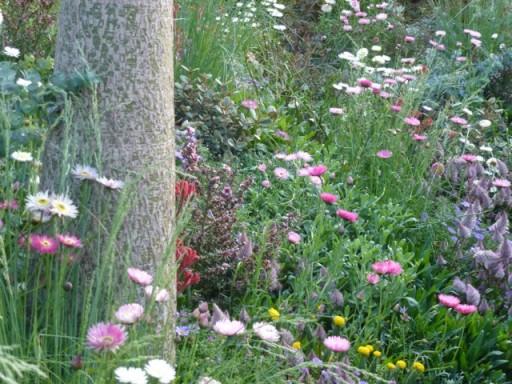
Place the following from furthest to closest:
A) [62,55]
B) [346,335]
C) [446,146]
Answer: [446,146], [346,335], [62,55]

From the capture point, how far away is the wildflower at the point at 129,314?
217 cm

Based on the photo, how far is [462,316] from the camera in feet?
12.2

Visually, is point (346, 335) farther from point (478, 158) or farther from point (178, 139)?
point (478, 158)

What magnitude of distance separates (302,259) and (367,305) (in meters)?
0.34

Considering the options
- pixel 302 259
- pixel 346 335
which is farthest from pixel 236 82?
pixel 346 335

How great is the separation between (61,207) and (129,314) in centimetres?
38

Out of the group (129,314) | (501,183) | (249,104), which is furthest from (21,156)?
(501,183)

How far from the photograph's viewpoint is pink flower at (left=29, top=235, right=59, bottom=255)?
233 centimetres

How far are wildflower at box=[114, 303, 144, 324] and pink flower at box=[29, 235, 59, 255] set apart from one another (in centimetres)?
28

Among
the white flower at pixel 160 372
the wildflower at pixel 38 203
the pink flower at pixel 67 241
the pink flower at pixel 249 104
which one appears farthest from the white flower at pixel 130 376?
the pink flower at pixel 249 104

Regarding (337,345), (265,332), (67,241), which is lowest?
(337,345)

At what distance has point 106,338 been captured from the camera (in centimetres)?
199

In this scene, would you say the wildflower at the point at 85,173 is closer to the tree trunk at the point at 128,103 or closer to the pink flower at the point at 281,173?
the tree trunk at the point at 128,103

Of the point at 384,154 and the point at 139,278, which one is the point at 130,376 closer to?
the point at 139,278
